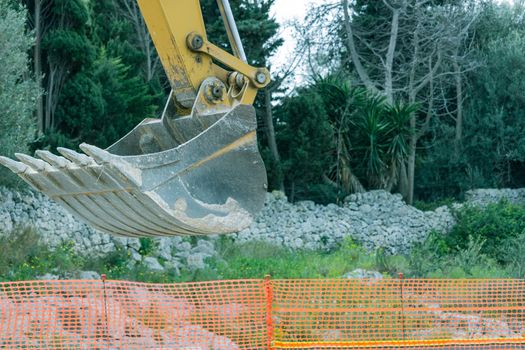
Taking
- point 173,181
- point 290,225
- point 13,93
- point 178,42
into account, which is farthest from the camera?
point 290,225

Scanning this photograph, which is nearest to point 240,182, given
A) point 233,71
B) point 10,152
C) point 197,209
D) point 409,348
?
point 197,209

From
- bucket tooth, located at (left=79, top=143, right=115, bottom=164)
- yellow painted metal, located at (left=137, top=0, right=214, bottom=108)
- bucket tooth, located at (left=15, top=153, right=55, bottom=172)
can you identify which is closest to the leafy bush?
yellow painted metal, located at (left=137, top=0, right=214, bottom=108)

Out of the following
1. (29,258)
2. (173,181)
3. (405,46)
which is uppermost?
(405,46)

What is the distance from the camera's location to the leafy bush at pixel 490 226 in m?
17.5

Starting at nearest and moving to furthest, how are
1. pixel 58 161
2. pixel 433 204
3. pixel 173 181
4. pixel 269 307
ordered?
1. pixel 173 181
2. pixel 58 161
3. pixel 269 307
4. pixel 433 204

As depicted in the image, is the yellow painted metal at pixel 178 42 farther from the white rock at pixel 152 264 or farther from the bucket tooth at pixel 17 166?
the white rock at pixel 152 264

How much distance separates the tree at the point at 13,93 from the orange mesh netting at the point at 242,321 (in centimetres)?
403

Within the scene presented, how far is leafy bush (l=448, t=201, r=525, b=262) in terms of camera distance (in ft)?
57.3

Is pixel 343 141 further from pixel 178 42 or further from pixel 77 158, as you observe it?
pixel 77 158

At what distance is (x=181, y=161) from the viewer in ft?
19.8

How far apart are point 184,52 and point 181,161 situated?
3.31 feet

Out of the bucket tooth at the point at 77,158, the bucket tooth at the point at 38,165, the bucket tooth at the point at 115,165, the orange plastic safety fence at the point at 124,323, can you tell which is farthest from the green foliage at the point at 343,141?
the bucket tooth at the point at 115,165

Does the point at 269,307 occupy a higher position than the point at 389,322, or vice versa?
the point at 269,307

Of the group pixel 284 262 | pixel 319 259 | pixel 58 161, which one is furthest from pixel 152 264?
pixel 58 161
